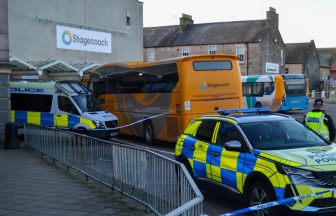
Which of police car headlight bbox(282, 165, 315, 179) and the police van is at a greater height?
the police van

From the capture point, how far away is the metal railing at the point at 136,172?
5520 mm

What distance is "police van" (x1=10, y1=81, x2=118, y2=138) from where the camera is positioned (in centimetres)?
1770

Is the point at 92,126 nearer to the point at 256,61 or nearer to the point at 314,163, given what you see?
the point at 314,163

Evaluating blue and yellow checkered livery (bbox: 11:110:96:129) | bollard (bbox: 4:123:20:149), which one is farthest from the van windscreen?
bollard (bbox: 4:123:20:149)

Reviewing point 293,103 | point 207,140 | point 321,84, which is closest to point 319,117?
point 207,140

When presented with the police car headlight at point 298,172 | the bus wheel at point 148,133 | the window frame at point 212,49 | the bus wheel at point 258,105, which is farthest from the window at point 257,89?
the police car headlight at point 298,172

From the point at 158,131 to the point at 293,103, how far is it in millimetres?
17657

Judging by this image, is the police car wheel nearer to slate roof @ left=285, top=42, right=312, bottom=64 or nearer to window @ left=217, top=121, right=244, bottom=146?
window @ left=217, top=121, right=244, bottom=146

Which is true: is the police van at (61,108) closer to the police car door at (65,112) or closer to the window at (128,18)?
the police car door at (65,112)

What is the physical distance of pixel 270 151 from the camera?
6.80 metres

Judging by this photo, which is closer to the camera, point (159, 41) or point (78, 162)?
point (78, 162)

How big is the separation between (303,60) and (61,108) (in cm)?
5132

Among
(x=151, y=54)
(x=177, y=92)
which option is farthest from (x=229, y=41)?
(x=177, y=92)

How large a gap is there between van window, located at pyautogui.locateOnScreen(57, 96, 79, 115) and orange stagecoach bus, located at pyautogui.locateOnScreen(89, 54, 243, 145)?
2376mm
